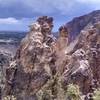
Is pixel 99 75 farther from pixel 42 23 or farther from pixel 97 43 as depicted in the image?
pixel 42 23

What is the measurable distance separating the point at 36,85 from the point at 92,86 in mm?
10391

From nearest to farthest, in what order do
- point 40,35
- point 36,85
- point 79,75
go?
1. point 79,75
2. point 36,85
3. point 40,35

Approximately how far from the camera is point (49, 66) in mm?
83375

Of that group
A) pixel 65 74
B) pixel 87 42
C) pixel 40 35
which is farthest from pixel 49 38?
pixel 65 74

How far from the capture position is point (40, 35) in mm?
89438

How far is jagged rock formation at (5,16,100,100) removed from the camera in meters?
76.5

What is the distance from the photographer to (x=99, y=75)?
273ft

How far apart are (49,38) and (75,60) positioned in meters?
12.6

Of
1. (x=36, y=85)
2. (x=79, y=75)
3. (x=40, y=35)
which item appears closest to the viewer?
(x=79, y=75)

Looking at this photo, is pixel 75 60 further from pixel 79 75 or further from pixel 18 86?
pixel 18 86

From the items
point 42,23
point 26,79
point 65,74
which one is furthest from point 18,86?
point 42,23

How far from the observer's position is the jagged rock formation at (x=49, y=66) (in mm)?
76500

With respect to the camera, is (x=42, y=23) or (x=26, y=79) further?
(x=42, y=23)

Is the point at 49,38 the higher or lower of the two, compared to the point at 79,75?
higher
